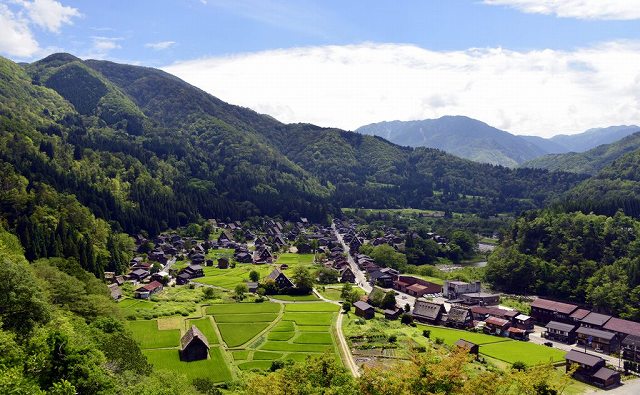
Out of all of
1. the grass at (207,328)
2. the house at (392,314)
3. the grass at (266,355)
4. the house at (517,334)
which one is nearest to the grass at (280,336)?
the grass at (266,355)

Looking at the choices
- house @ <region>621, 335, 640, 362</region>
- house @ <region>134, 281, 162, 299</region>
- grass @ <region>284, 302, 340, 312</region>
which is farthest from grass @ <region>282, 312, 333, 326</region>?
house @ <region>621, 335, 640, 362</region>

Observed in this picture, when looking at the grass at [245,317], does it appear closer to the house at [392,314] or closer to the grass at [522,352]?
the house at [392,314]

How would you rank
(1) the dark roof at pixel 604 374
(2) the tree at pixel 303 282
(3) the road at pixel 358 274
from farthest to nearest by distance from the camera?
1. (3) the road at pixel 358 274
2. (2) the tree at pixel 303 282
3. (1) the dark roof at pixel 604 374

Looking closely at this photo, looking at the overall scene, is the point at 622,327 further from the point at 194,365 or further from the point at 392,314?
the point at 194,365

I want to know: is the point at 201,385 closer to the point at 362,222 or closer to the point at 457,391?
the point at 457,391

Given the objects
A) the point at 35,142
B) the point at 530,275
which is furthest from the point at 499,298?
the point at 35,142

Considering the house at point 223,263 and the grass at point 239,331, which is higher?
the grass at point 239,331

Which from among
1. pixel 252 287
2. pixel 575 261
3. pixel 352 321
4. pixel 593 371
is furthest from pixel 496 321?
pixel 252 287

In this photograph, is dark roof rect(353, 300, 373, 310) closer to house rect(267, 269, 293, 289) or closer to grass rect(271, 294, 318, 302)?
grass rect(271, 294, 318, 302)
